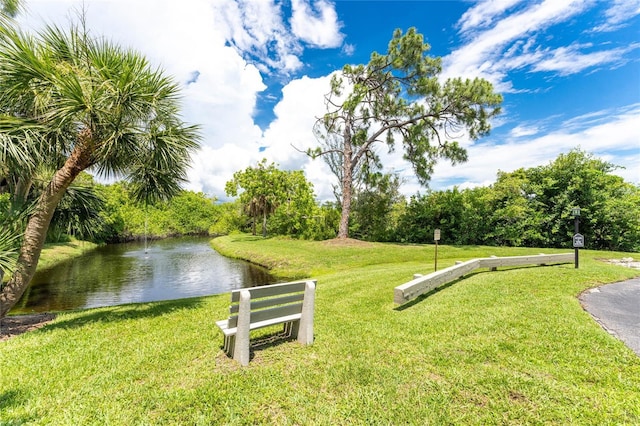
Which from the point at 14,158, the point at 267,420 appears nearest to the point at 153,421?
the point at 267,420

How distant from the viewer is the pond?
9.69 metres

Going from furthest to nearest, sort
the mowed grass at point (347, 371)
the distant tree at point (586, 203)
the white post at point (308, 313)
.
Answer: the distant tree at point (586, 203) < the white post at point (308, 313) < the mowed grass at point (347, 371)

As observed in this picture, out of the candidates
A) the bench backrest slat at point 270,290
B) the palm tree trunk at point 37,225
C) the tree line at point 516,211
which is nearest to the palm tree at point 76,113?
the palm tree trunk at point 37,225

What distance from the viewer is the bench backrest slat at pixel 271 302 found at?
3338 mm

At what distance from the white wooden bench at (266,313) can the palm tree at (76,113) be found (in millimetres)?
3408

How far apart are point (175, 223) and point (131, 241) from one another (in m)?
9.54

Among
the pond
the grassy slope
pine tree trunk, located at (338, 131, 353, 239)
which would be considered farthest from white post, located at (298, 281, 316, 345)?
the grassy slope

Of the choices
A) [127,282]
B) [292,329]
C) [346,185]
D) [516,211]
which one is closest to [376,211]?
[346,185]

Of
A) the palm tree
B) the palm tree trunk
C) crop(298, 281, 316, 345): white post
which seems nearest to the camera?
crop(298, 281, 316, 345): white post

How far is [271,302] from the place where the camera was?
3605 mm

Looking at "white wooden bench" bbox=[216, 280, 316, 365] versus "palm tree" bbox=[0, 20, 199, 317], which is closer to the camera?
"white wooden bench" bbox=[216, 280, 316, 365]

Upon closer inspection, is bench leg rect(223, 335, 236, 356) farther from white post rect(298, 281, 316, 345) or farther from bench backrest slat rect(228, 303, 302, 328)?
white post rect(298, 281, 316, 345)

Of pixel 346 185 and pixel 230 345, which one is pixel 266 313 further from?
pixel 346 185

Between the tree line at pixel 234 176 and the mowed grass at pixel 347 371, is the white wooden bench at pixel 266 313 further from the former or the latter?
the tree line at pixel 234 176
